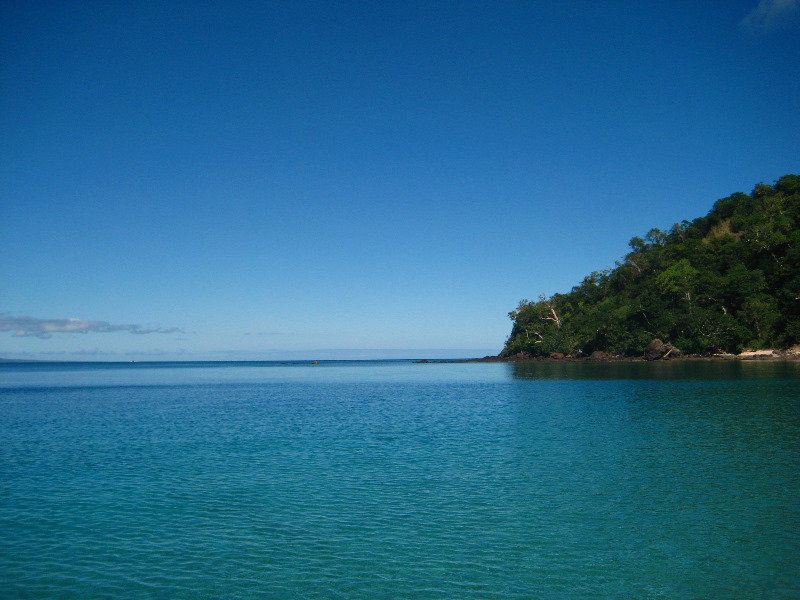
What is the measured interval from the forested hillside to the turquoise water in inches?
3196

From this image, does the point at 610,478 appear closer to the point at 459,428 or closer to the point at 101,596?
the point at 459,428

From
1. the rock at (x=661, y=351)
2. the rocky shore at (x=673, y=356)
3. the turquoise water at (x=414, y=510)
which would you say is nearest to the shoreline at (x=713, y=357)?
the rocky shore at (x=673, y=356)

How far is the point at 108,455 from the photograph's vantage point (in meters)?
24.5

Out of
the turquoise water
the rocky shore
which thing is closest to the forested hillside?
the rocky shore

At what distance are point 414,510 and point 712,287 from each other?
112 m

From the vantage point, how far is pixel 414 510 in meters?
15.1

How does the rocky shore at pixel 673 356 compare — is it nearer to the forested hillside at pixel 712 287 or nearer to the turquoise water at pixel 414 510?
the forested hillside at pixel 712 287

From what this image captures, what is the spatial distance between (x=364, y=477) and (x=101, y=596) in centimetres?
981

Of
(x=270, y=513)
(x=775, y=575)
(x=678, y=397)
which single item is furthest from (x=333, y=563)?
(x=678, y=397)

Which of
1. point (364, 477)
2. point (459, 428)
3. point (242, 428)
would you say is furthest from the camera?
point (242, 428)

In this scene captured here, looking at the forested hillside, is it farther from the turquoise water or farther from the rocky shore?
the turquoise water

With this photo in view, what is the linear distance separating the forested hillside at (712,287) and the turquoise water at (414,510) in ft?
266

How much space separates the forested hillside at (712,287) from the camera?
97.8 metres

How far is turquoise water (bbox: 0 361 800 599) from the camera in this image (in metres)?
10.7
